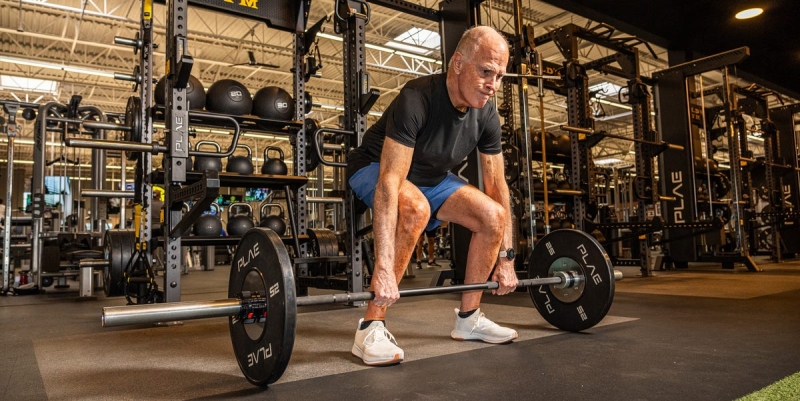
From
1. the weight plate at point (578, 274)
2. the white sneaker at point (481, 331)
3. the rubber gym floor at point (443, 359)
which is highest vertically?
the weight plate at point (578, 274)

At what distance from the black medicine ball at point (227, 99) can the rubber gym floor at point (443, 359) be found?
4.32 ft

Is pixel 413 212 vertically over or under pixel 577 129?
under

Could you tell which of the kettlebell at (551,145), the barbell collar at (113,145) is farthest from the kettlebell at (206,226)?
the kettlebell at (551,145)

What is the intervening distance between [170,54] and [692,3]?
437 cm

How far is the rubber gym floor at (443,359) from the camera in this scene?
1276mm

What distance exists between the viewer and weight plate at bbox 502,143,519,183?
4238 millimetres

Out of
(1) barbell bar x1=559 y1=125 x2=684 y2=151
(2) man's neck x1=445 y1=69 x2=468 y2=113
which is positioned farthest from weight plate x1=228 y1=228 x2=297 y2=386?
(1) barbell bar x1=559 y1=125 x2=684 y2=151

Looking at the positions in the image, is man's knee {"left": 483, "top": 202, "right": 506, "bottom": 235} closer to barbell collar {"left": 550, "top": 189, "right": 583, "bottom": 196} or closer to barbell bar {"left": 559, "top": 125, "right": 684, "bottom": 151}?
barbell bar {"left": 559, "top": 125, "right": 684, "bottom": 151}

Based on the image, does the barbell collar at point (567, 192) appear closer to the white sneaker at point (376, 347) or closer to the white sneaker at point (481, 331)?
the white sneaker at point (481, 331)

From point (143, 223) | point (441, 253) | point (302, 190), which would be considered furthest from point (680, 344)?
point (441, 253)

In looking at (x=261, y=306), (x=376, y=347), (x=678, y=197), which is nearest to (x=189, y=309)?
(x=261, y=306)

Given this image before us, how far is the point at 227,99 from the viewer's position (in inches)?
125

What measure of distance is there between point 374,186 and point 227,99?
1771mm

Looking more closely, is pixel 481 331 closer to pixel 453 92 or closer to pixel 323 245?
pixel 453 92
